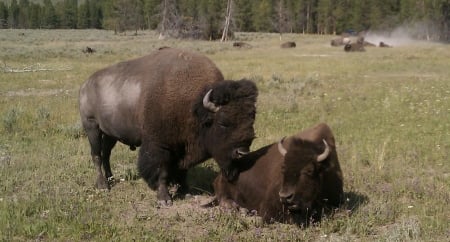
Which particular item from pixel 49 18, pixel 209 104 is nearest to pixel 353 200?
pixel 209 104

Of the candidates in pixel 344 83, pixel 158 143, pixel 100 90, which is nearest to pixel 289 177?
pixel 158 143

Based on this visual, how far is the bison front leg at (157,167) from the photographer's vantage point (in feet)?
23.7

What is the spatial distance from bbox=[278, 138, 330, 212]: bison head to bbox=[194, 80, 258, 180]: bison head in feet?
2.55

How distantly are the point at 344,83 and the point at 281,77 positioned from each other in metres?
2.91

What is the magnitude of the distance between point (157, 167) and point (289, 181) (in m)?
2.24

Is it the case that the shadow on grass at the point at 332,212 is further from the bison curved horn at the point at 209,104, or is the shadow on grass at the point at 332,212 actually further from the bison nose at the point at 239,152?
the bison curved horn at the point at 209,104

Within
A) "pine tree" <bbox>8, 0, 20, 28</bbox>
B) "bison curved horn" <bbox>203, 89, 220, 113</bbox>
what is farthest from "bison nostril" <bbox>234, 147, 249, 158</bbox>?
"pine tree" <bbox>8, 0, 20, 28</bbox>

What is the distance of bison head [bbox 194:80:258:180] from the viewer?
6504 millimetres

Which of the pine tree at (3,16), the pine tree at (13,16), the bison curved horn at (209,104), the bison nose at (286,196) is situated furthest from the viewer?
the pine tree at (13,16)

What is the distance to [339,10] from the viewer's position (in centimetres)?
9075

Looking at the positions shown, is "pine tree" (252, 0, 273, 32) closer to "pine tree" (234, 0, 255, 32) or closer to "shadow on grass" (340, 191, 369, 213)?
"pine tree" (234, 0, 255, 32)

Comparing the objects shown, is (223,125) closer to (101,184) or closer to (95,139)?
(101,184)

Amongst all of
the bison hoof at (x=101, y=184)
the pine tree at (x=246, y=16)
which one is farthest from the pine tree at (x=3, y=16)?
the bison hoof at (x=101, y=184)

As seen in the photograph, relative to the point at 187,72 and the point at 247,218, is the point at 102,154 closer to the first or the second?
the point at 187,72
